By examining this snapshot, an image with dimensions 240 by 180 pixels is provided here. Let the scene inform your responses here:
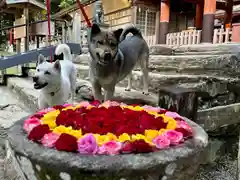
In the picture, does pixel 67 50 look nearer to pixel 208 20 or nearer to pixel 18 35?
pixel 18 35

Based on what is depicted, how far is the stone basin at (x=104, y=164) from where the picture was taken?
100 centimetres

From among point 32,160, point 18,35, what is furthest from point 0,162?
point 18,35

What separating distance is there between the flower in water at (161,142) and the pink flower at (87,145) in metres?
0.29

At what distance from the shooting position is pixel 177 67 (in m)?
4.44

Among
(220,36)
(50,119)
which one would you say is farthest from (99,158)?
(220,36)

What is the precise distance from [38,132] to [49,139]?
0.12 m

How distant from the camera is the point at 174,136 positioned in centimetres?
125

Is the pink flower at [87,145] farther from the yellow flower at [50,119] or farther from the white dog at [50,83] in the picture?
the white dog at [50,83]

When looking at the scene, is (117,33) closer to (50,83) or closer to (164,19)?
(50,83)

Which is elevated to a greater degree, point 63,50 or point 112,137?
point 63,50

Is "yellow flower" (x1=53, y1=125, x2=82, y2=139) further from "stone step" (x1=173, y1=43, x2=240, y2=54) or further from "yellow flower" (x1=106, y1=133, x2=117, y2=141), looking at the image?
"stone step" (x1=173, y1=43, x2=240, y2=54)

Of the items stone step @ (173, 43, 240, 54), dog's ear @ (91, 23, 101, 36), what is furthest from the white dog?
stone step @ (173, 43, 240, 54)

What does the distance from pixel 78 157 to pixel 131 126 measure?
0.40m

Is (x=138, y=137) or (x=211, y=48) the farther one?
(x=211, y=48)
